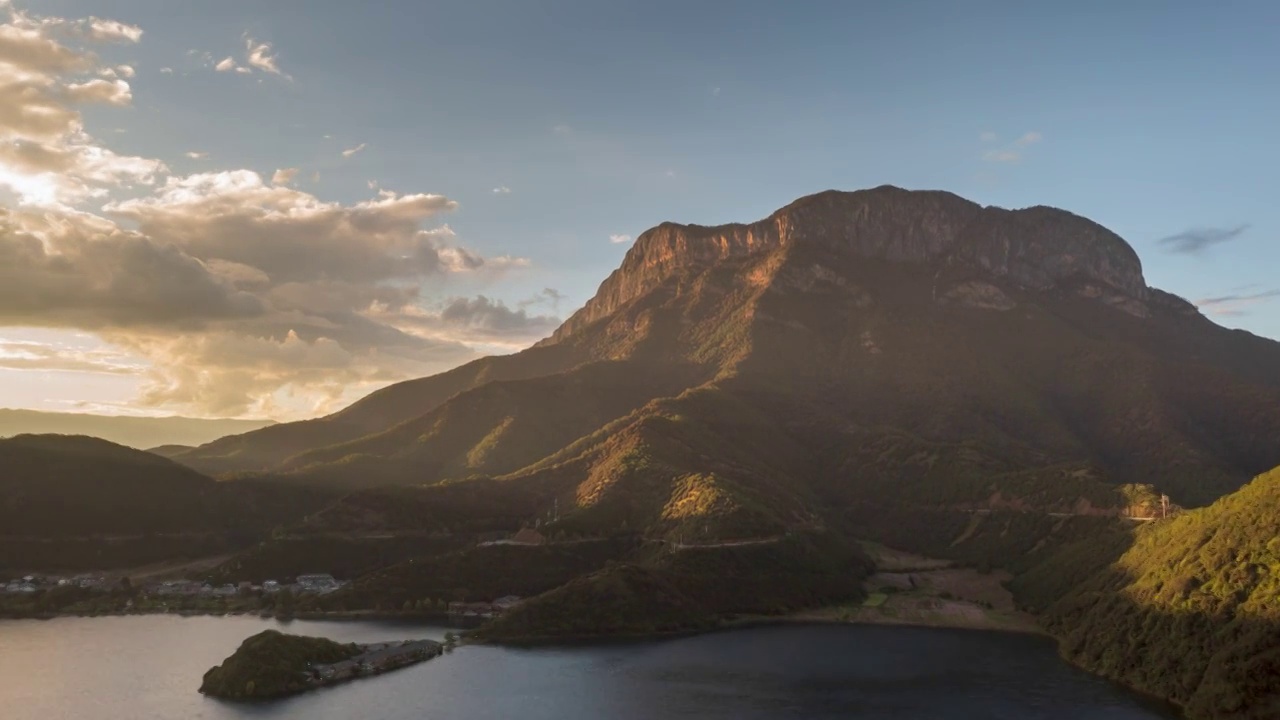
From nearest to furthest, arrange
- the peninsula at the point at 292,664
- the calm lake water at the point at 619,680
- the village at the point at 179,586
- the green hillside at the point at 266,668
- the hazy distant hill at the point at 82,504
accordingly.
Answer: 1. the calm lake water at the point at 619,680
2. the green hillside at the point at 266,668
3. the peninsula at the point at 292,664
4. the village at the point at 179,586
5. the hazy distant hill at the point at 82,504

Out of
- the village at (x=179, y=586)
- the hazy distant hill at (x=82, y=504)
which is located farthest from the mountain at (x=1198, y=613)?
the hazy distant hill at (x=82, y=504)

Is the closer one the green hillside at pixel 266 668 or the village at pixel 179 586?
the green hillside at pixel 266 668

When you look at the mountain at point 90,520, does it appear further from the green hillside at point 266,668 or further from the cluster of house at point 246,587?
the green hillside at point 266,668

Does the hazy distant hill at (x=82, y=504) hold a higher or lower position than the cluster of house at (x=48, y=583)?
higher

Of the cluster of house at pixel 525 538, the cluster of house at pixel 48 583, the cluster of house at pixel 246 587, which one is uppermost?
the cluster of house at pixel 525 538

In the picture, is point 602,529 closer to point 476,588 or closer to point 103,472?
point 476,588

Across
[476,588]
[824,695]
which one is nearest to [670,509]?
[476,588]
